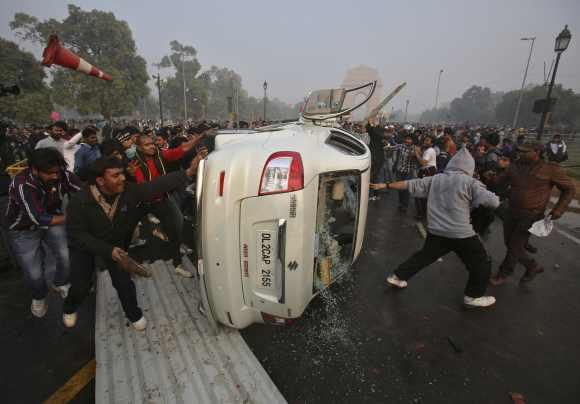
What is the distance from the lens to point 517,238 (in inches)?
142

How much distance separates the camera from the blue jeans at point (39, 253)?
283 centimetres

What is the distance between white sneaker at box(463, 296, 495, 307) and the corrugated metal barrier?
246 centimetres

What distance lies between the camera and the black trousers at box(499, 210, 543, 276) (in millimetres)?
3512

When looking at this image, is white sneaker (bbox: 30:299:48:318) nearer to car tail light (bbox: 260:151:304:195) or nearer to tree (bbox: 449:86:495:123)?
car tail light (bbox: 260:151:304:195)

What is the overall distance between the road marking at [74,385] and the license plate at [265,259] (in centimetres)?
156

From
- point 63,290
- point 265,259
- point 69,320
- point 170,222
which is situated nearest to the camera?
point 265,259

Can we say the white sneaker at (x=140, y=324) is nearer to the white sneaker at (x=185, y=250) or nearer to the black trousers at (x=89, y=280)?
the black trousers at (x=89, y=280)

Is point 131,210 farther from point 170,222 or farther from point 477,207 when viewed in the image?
point 477,207

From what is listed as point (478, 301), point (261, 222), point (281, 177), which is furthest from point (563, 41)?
point (261, 222)

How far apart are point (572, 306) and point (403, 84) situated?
414 cm

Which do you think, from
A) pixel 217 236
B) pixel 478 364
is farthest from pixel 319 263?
pixel 478 364

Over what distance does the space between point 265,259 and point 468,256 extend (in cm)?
239

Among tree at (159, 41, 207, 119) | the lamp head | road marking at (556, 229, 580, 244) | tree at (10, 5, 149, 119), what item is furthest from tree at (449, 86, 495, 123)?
road marking at (556, 229, 580, 244)

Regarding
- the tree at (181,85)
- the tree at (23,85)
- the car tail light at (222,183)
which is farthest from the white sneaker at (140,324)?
the tree at (181,85)
